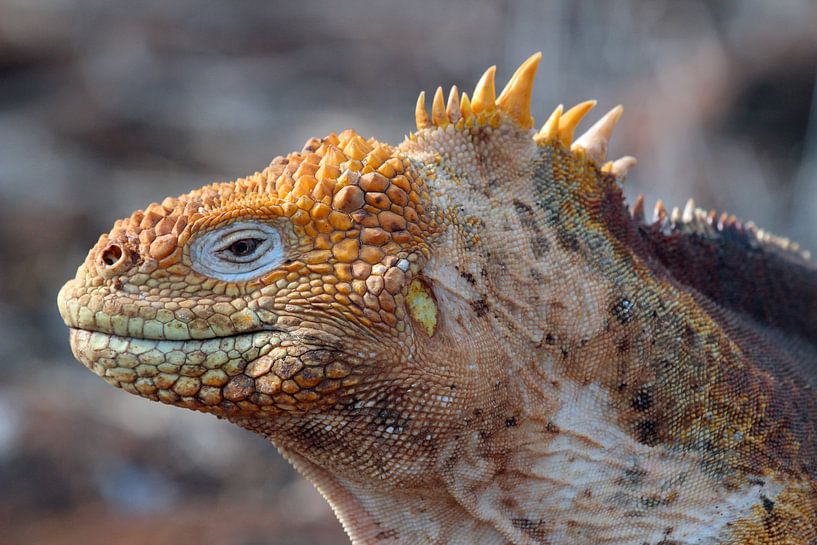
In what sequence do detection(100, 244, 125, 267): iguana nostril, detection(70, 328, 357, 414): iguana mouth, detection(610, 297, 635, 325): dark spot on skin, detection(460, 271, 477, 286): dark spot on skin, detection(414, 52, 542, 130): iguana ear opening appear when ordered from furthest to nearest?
detection(414, 52, 542, 130): iguana ear opening
detection(610, 297, 635, 325): dark spot on skin
detection(460, 271, 477, 286): dark spot on skin
detection(100, 244, 125, 267): iguana nostril
detection(70, 328, 357, 414): iguana mouth

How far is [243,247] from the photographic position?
8.70 ft

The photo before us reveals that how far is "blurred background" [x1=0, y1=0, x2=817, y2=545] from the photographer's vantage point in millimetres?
8516

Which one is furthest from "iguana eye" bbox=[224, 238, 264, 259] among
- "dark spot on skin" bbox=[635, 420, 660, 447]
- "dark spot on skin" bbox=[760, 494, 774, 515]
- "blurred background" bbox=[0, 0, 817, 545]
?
"blurred background" bbox=[0, 0, 817, 545]

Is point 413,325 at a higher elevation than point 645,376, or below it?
higher

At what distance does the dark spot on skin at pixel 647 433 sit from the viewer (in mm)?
2873

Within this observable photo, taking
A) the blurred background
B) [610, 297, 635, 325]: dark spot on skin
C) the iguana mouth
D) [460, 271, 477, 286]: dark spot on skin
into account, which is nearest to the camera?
the iguana mouth

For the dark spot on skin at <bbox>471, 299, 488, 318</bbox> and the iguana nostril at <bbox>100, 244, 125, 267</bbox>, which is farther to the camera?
the dark spot on skin at <bbox>471, 299, 488, 318</bbox>

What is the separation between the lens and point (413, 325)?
8.80 feet

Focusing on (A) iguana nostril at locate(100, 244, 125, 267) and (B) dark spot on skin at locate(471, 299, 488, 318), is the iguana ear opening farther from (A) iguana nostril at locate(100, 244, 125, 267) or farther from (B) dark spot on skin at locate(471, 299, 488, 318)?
(A) iguana nostril at locate(100, 244, 125, 267)

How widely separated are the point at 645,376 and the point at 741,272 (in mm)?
859

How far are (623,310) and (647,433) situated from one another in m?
0.39

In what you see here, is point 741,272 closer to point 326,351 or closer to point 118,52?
point 326,351

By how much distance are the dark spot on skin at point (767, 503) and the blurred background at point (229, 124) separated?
17.0 feet

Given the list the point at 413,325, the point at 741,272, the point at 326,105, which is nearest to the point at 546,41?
the point at 326,105
